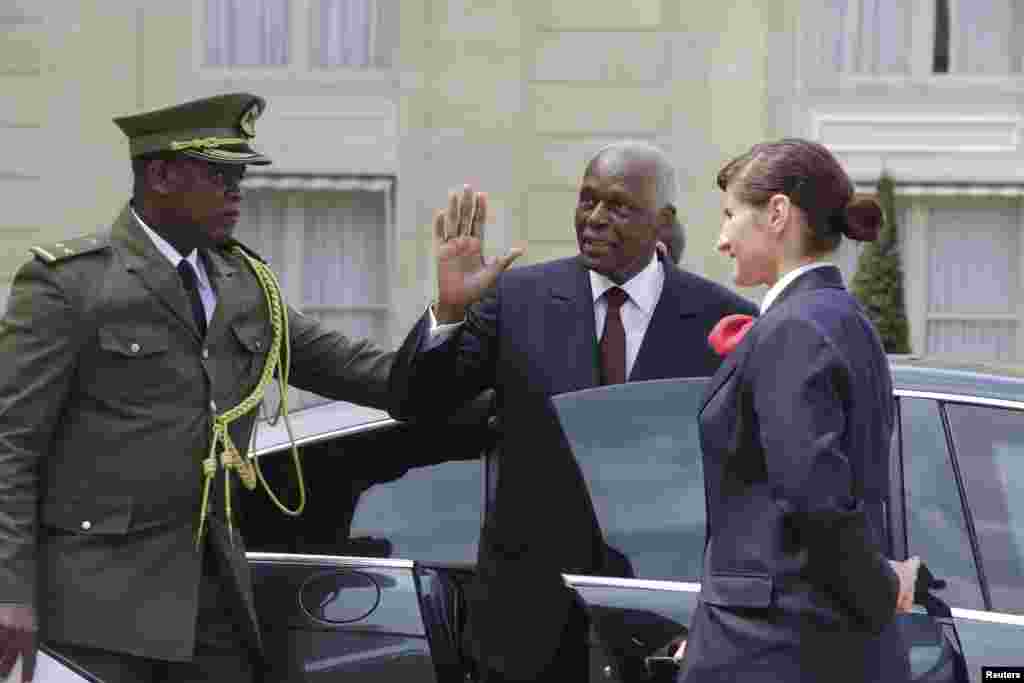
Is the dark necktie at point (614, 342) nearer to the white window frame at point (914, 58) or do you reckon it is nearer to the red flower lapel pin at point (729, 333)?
the red flower lapel pin at point (729, 333)

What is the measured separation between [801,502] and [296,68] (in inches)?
451

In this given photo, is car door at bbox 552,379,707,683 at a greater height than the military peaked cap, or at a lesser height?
lesser

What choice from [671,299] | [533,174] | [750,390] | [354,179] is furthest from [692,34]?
[750,390]

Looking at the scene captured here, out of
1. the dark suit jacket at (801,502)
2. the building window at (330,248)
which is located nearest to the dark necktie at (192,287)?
the dark suit jacket at (801,502)

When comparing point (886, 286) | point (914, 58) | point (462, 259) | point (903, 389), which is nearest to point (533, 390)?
point (462, 259)

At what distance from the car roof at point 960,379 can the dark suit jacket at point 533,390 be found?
406 mm

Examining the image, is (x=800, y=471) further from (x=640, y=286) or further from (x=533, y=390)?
(x=640, y=286)

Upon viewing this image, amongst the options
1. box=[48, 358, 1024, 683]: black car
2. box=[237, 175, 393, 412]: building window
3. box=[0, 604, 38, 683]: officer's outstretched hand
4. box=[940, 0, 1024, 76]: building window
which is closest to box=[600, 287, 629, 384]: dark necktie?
box=[48, 358, 1024, 683]: black car

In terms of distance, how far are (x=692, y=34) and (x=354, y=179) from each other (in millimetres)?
2687

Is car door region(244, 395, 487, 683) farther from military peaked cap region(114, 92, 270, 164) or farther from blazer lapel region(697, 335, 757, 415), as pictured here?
blazer lapel region(697, 335, 757, 415)

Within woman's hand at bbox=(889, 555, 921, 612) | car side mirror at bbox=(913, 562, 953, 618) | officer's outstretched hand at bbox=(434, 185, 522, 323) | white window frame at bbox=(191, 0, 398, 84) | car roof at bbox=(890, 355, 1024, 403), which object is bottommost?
car side mirror at bbox=(913, 562, 953, 618)

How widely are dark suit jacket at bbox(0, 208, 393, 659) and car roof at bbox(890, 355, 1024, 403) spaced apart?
56.6 inches

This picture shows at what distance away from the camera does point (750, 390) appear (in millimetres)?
3102

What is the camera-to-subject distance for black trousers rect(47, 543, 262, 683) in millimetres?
3793
